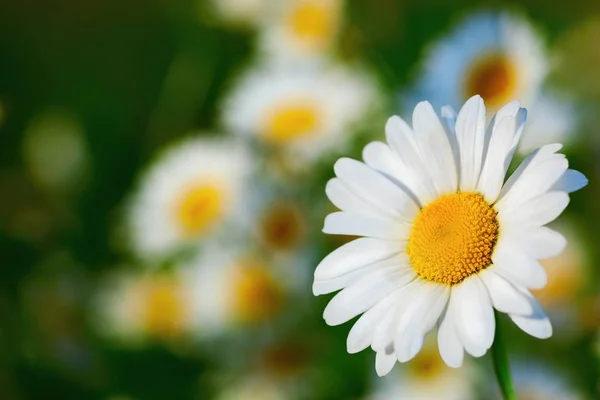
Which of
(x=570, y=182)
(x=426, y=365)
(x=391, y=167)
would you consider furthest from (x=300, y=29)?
(x=570, y=182)

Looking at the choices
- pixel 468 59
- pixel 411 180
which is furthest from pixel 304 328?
pixel 411 180

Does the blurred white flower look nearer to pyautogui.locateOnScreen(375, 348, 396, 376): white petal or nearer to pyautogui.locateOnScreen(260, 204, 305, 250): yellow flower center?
pyautogui.locateOnScreen(260, 204, 305, 250): yellow flower center

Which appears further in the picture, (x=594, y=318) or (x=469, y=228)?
(x=594, y=318)

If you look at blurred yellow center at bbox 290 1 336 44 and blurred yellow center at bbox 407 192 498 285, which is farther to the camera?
blurred yellow center at bbox 290 1 336 44

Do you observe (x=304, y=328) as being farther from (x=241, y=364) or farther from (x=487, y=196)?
(x=487, y=196)

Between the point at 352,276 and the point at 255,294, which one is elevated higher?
the point at 255,294

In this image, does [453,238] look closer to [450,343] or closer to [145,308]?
[450,343]

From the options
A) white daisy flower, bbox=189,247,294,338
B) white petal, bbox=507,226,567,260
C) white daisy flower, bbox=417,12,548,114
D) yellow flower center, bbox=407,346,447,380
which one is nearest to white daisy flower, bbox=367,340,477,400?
yellow flower center, bbox=407,346,447,380
